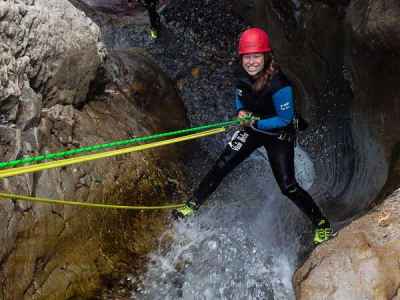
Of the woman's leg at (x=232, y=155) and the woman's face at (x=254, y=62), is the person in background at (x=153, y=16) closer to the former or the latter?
the woman's leg at (x=232, y=155)

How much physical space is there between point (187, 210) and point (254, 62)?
198 centimetres

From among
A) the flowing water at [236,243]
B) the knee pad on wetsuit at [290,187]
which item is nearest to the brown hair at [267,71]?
the knee pad on wetsuit at [290,187]

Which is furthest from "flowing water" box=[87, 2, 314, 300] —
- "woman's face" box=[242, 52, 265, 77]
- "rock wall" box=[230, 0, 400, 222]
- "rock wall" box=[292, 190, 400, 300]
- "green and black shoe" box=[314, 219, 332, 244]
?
"woman's face" box=[242, 52, 265, 77]

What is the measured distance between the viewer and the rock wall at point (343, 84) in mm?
3768

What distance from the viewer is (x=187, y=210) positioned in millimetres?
4445

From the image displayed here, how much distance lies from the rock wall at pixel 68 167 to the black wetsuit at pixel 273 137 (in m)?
1.14

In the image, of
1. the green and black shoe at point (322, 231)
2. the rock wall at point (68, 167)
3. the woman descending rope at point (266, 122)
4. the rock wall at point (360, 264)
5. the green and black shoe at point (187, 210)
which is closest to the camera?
the rock wall at point (360, 264)

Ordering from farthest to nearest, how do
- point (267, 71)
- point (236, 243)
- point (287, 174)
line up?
point (236, 243), point (287, 174), point (267, 71)

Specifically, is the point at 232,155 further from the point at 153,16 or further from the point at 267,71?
the point at 153,16

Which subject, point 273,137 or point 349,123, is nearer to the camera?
point 273,137

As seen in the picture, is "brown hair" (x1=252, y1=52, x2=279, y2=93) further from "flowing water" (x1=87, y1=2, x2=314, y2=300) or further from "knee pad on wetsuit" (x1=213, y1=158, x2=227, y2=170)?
"flowing water" (x1=87, y1=2, x2=314, y2=300)

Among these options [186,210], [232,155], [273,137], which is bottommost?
[186,210]

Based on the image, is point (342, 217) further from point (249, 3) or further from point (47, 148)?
point (249, 3)

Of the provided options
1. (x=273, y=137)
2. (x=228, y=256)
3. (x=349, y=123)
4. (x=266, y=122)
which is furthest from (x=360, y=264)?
(x=349, y=123)
